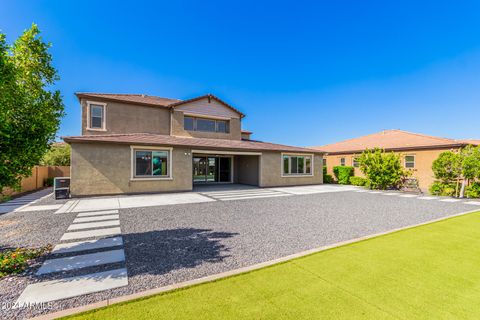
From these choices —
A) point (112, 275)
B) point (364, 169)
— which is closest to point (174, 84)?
point (364, 169)

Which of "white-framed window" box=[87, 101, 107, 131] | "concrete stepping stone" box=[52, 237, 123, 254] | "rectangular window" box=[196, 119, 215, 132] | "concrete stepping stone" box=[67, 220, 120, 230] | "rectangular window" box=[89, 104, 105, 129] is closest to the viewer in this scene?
"concrete stepping stone" box=[52, 237, 123, 254]

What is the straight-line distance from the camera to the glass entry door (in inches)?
755

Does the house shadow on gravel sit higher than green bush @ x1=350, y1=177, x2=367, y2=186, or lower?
lower

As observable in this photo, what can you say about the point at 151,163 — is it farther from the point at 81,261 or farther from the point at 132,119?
the point at 81,261

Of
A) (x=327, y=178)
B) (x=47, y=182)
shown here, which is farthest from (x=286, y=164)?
(x=47, y=182)

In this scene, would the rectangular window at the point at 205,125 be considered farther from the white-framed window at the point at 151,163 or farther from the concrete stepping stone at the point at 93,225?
the concrete stepping stone at the point at 93,225

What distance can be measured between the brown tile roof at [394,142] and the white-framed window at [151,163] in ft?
63.3

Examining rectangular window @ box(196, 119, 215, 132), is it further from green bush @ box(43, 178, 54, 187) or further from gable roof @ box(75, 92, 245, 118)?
green bush @ box(43, 178, 54, 187)

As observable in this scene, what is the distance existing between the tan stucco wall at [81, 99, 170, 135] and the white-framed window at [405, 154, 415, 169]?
21.7 m

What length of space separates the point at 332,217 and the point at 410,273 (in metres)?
4.07

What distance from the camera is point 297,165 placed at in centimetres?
1889

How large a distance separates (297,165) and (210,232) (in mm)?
14447

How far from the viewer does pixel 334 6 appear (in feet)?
53.8

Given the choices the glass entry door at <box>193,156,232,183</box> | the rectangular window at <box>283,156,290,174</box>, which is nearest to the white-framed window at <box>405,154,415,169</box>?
the rectangular window at <box>283,156,290,174</box>
